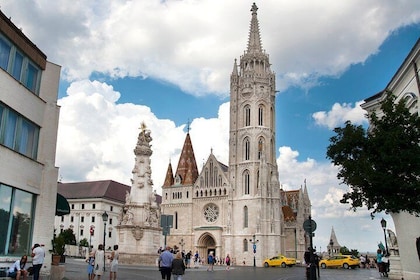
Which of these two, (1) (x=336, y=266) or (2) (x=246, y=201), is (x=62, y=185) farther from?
(1) (x=336, y=266)

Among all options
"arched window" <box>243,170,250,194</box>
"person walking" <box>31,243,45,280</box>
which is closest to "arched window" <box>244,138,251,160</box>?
"arched window" <box>243,170,250,194</box>

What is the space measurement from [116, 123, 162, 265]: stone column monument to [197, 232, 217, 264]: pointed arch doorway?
38.7 m

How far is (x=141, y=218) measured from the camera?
37938 millimetres

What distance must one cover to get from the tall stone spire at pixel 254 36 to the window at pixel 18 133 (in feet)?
230

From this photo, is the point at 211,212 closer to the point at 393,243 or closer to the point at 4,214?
the point at 393,243

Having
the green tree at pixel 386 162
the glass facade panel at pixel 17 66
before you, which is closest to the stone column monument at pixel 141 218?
the glass facade panel at pixel 17 66

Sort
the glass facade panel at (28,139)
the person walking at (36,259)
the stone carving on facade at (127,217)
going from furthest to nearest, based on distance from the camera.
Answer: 1. the stone carving on facade at (127,217)
2. the glass facade panel at (28,139)
3. the person walking at (36,259)

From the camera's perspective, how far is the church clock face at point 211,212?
256ft

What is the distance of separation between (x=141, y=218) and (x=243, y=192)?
40166mm

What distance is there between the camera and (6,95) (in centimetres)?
1766

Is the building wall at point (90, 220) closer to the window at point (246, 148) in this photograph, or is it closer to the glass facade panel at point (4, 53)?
the window at point (246, 148)

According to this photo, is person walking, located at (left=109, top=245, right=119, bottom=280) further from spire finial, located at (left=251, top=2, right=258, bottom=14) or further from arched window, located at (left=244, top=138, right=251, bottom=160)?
spire finial, located at (left=251, top=2, right=258, bottom=14)

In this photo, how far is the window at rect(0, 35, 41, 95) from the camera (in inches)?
696

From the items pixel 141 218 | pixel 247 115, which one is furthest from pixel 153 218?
pixel 247 115
